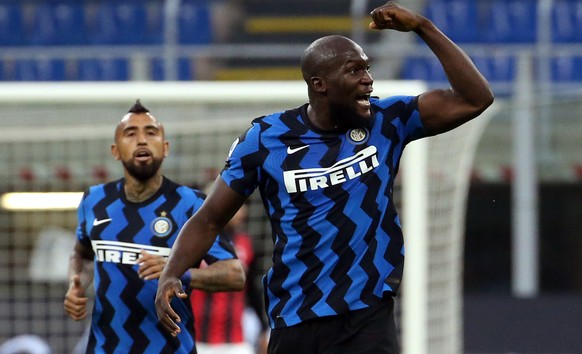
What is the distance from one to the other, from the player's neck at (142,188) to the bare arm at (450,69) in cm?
174

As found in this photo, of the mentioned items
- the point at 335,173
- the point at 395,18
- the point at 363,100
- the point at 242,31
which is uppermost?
the point at 242,31

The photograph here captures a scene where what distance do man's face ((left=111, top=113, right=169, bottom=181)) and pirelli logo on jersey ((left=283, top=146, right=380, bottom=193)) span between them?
4.31ft

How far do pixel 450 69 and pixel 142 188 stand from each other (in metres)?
1.90

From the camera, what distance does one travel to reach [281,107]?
8.13 metres

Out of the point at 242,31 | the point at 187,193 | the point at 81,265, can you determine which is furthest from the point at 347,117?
the point at 242,31

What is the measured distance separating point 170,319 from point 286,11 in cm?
1187

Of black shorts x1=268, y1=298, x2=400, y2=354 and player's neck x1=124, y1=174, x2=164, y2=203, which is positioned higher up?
player's neck x1=124, y1=174, x2=164, y2=203

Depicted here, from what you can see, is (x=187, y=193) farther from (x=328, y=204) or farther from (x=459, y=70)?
(x=459, y=70)

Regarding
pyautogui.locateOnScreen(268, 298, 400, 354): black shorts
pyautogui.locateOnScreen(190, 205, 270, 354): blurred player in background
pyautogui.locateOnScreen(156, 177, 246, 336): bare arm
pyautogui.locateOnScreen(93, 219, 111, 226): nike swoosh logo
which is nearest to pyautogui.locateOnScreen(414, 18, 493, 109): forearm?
pyautogui.locateOnScreen(268, 298, 400, 354): black shorts

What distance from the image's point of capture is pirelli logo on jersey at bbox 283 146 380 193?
13.4 feet

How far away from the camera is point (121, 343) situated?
204 inches

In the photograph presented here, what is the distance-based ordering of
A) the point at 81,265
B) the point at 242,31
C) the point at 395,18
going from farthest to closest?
the point at 242,31, the point at 81,265, the point at 395,18

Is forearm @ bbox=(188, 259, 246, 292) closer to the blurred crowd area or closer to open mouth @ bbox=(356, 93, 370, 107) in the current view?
open mouth @ bbox=(356, 93, 370, 107)

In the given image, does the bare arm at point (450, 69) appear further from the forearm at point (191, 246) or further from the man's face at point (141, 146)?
the man's face at point (141, 146)
